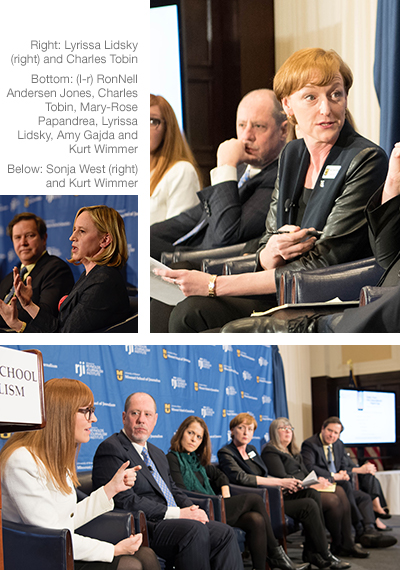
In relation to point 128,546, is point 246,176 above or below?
above

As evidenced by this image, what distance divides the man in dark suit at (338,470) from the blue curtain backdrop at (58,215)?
8.16 feet

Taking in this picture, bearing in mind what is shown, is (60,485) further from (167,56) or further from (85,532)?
(167,56)

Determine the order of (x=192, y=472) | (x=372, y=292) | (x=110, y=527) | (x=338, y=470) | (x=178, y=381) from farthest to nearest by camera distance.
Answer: (x=338, y=470), (x=178, y=381), (x=192, y=472), (x=372, y=292), (x=110, y=527)

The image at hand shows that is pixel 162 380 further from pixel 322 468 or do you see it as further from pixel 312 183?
pixel 312 183

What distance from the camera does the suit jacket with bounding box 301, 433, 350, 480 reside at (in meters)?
4.89

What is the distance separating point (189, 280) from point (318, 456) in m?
2.41

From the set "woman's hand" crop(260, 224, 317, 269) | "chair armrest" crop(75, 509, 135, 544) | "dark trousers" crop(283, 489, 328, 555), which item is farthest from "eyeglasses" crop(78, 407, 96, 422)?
"dark trousers" crop(283, 489, 328, 555)

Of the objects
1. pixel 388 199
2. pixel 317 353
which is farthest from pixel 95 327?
pixel 317 353

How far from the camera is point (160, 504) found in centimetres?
316

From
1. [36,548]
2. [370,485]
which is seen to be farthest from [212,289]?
[370,485]

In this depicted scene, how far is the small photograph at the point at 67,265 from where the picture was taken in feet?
11.0

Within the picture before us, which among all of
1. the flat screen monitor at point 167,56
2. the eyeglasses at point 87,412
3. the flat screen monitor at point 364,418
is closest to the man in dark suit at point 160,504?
the eyeglasses at point 87,412

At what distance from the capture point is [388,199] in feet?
10.3

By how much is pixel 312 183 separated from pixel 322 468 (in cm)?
269
